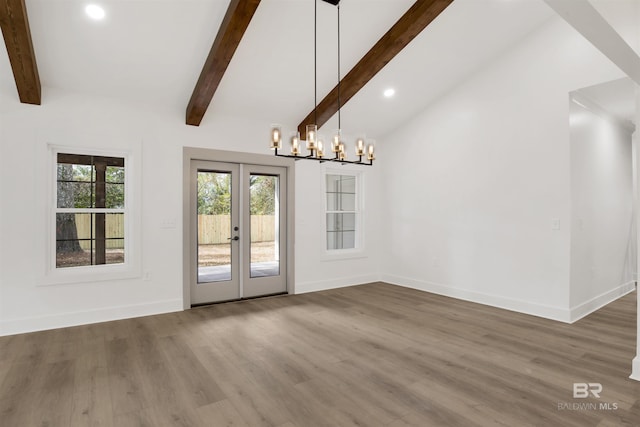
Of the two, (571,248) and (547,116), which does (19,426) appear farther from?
(547,116)

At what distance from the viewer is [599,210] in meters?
4.84

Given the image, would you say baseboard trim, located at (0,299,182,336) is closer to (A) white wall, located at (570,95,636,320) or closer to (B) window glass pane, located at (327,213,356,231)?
(B) window glass pane, located at (327,213,356,231)

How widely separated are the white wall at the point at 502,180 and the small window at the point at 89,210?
4531mm

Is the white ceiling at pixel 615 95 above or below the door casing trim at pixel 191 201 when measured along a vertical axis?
above

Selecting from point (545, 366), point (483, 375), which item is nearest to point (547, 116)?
point (545, 366)

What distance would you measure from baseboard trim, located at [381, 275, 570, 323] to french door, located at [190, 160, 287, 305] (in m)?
2.24

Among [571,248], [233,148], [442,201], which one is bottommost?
[571,248]

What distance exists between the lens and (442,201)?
220 inches

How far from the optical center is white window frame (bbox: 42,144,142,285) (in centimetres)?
396

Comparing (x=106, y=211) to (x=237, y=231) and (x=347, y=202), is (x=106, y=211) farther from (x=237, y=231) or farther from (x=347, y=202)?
(x=347, y=202)

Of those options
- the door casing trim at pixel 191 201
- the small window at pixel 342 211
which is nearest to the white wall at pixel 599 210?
the small window at pixel 342 211

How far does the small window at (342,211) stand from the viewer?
629 cm

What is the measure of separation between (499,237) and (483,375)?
2.52m

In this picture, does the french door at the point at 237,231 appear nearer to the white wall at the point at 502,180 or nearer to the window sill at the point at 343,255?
the window sill at the point at 343,255
